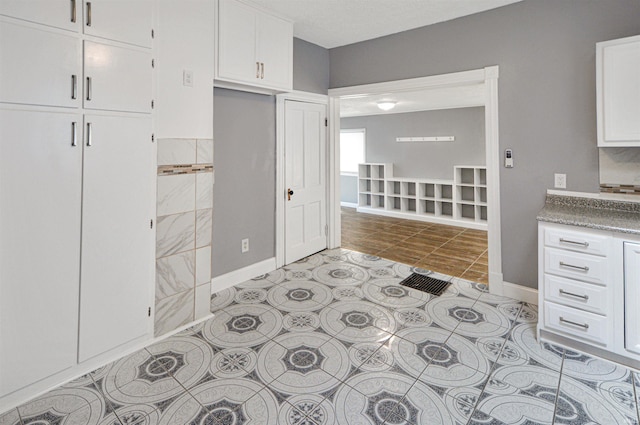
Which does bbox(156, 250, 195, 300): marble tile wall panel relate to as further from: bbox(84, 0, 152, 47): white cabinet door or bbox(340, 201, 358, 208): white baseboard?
bbox(340, 201, 358, 208): white baseboard

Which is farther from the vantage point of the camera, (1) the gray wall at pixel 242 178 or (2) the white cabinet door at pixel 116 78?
(1) the gray wall at pixel 242 178

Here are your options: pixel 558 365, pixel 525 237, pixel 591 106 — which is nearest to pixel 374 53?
pixel 591 106

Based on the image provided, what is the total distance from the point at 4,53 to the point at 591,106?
3.80m

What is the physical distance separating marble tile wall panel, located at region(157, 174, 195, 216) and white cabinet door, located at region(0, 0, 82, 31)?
3.26 ft

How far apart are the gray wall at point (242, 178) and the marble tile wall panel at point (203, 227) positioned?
0.51 metres

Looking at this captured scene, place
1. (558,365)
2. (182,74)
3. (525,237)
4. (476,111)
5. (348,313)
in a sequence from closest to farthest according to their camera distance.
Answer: (558,365) → (182,74) → (348,313) → (525,237) → (476,111)

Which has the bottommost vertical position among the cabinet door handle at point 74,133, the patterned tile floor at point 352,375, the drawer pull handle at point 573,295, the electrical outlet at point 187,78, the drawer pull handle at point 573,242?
the patterned tile floor at point 352,375

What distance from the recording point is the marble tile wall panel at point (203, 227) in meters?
2.62

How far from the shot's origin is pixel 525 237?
3.00 meters

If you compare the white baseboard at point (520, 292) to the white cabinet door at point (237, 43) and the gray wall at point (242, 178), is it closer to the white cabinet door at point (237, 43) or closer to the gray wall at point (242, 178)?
the gray wall at point (242, 178)

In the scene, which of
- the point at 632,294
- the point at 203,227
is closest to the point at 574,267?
the point at 632,294

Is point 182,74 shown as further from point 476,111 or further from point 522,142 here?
point 476,111

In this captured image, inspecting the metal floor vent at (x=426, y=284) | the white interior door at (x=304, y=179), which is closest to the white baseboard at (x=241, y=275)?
the white interior door at (x=304, y=179)

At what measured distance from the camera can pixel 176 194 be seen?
96.6 inches
